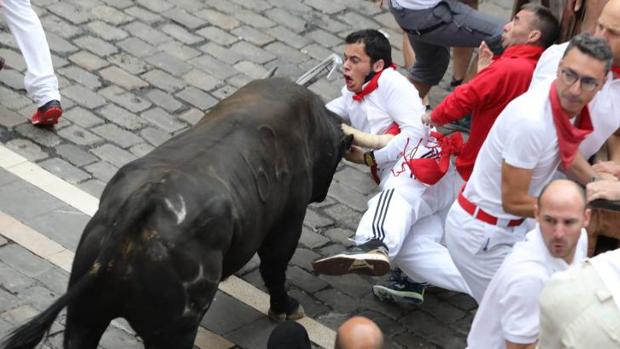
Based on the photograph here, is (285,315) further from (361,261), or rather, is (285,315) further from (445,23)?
(445,23)

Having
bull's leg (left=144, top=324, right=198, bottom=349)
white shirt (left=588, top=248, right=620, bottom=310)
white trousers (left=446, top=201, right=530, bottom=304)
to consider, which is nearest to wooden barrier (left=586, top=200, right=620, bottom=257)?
white trousers (left=446, top=201, right=530, bottom=304)

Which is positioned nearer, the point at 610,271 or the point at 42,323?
the point at 610,271

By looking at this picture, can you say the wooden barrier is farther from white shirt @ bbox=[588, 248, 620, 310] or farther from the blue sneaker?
white shirt @ bbox=[588, 248, 620, 310]

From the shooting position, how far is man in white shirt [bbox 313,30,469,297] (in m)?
8.10

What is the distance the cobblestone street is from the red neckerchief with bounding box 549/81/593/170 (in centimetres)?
178

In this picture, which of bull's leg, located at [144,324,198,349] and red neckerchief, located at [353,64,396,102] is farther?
red neckerchief, located at [353,64,396,102]

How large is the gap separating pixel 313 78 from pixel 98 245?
3110mm

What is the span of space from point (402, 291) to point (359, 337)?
268 cm

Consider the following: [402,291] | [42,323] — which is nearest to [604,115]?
[402,291]

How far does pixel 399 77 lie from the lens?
8.72 m

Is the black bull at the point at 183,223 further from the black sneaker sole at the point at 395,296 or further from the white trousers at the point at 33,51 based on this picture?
the white trousers at the point at 33,51

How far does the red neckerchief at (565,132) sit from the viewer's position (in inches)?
270

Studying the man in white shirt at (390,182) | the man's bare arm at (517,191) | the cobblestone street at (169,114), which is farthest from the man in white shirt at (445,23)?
the man's bare arm at (517,191)

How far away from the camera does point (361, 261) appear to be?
25.9ft
